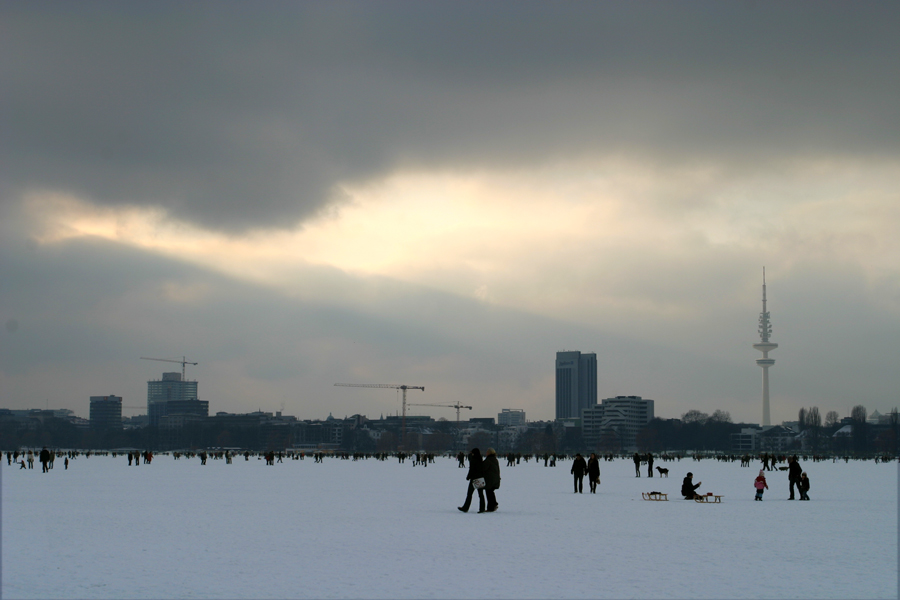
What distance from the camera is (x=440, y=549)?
1605cm

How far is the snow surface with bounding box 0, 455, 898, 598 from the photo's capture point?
12195mm

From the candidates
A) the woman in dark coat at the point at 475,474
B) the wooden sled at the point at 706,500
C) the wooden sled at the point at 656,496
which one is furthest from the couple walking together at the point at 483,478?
the wooden sled at the point at 706,500

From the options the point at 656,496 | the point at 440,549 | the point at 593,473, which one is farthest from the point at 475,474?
the point at 593,473

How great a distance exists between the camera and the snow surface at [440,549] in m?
12.2

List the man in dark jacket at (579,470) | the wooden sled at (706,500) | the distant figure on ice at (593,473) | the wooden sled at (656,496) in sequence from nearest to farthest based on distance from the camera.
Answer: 1. the wooden sled at (706,500)
2. the wooden sled at (656,496)
3. the man in dark jacket at (579,470)
4. the distant figure on ice at (593,473)

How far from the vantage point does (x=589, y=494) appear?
33.3 meters

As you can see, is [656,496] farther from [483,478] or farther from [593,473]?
[483,478]

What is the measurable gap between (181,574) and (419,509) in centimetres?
1295

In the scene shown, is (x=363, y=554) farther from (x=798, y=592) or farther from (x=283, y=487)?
(x=283, y=487)

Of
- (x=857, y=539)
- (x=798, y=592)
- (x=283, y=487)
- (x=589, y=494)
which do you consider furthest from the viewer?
(x=283, y=487)

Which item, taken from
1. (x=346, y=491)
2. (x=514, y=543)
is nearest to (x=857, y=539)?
(x=514, y=543)

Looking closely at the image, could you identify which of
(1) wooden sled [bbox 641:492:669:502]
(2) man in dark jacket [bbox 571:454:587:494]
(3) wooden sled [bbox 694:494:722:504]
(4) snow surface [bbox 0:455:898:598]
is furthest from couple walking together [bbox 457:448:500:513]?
(2) man in dark jacket [bbox 571:454:587:494]

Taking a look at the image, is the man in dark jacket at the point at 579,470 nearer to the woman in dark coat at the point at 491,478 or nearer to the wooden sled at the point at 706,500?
the wooden sled at the point at 706,500

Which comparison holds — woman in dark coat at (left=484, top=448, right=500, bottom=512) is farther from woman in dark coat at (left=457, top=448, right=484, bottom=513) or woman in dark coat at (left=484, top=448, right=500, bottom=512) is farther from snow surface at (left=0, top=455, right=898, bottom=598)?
snow surface at (left=0, top=455, right=898, bottom=598)
